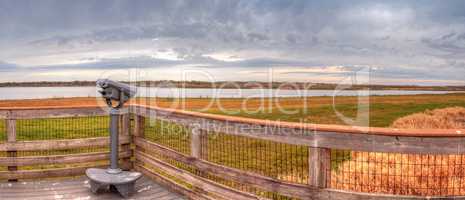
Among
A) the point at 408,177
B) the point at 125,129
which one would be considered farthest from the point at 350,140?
the point at 125,129

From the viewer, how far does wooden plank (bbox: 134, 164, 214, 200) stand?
4.53 metres

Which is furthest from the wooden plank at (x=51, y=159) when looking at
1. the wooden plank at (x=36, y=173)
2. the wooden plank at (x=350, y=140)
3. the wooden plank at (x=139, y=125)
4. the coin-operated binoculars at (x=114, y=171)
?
the wooden plank at (x=350, y=140)

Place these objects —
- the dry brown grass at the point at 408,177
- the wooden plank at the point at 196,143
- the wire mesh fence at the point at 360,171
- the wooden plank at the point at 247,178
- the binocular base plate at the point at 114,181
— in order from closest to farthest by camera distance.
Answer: the wooden plank at the point at 247,178
the dry brown grass at the point at 408,177
the wire mesh fence at the point at 360,171
the wooden plank at the point at 196,143
the binocular base plate at the point at 114,181

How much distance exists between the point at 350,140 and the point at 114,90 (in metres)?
3.27

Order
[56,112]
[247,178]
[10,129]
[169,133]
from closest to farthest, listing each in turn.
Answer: [247,178], [10,129], [56,112], [169,133]

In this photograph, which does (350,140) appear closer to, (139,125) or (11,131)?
(139,125)

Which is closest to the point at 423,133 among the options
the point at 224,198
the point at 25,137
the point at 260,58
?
the point at 224,198

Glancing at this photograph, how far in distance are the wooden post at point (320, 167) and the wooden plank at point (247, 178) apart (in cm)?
11

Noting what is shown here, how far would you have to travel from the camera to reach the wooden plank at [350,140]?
2707 mm

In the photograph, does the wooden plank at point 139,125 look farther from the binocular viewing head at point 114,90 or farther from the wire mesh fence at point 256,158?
the wire mesh fence at point 256,158

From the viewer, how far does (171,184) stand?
5.06 metres

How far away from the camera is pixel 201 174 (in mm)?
4496

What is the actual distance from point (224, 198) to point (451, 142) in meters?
2.33

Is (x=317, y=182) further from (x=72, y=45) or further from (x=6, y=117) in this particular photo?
(x=72, y=45)
